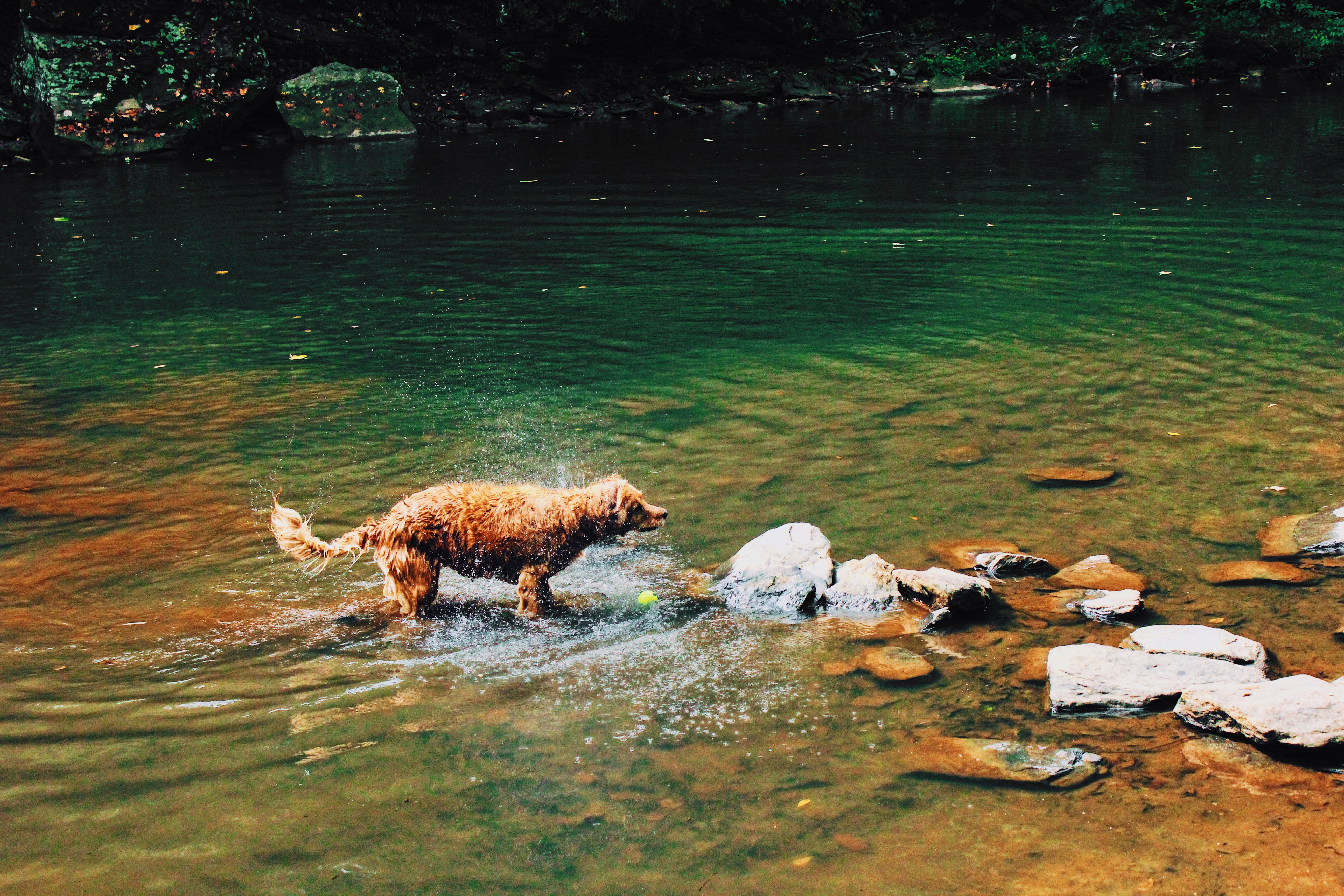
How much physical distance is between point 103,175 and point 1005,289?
819 inches

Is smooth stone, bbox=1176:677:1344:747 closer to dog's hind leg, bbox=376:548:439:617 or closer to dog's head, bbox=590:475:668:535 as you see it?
dog's head, bbox=590:475:668:535

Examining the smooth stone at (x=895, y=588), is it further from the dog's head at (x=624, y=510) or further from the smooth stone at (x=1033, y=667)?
the dog's head at (x=624, y=510)

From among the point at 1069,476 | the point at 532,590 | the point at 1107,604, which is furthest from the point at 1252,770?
the point at 532,590

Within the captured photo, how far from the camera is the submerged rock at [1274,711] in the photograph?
14.9 ft

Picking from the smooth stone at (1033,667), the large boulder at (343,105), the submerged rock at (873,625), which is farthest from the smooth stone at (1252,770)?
the large boulder at (343,105)

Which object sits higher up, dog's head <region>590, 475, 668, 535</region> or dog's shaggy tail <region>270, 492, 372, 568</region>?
dog's head <region>590, 475, 668, 535</region>

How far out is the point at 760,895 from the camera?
13.2ft

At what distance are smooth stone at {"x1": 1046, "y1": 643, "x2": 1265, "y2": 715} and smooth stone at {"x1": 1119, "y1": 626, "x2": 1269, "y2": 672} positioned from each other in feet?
0.18

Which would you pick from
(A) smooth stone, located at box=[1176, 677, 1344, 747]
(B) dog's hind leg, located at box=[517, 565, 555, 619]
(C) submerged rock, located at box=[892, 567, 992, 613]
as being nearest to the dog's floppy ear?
(B) dog's hind leg, located at box=[517, 565, 555, 619]

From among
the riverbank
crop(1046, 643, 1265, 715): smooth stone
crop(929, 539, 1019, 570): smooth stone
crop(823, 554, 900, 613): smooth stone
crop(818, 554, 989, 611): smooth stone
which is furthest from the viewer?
the riverbank

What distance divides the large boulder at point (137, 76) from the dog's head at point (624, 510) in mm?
25681

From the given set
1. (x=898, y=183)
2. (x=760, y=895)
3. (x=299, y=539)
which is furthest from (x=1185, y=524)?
(x=898, y=183)

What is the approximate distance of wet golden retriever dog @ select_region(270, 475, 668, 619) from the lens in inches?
240

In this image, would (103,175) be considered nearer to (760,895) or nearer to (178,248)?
(178,248)
